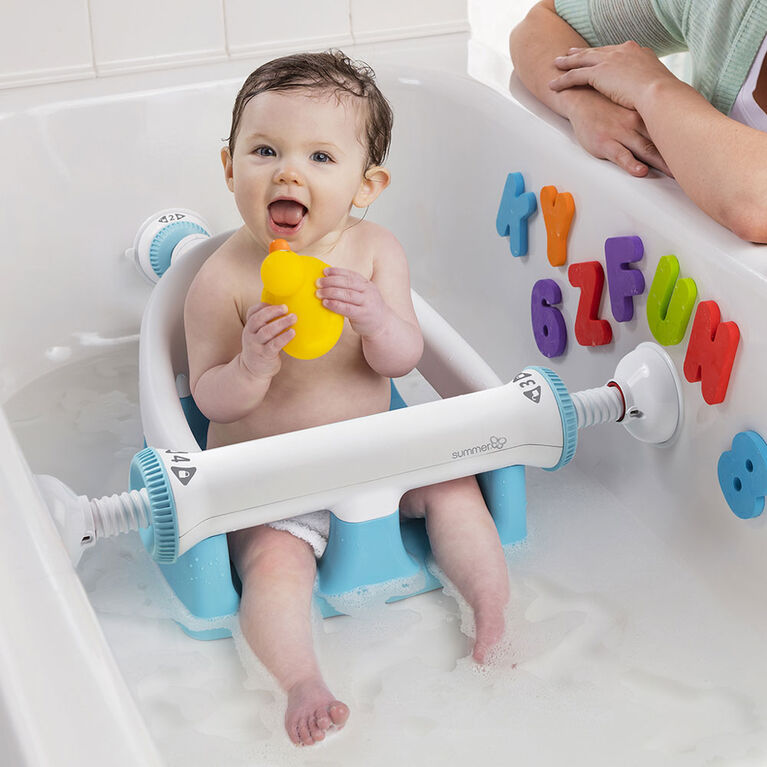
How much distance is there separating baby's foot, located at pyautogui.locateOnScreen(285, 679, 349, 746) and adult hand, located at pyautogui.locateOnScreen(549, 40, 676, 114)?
0.66 m

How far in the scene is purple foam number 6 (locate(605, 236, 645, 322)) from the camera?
40.2 inches

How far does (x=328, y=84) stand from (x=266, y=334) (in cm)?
26

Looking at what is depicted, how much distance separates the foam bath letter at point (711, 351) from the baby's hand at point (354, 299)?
0.29 m

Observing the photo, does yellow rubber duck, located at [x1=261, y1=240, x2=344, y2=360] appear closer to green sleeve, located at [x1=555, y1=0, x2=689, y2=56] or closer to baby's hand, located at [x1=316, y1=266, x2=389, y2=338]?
baby's hand, located at [x1=316, y1=266, x2=389, y2=338]

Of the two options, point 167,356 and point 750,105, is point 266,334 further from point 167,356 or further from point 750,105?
point 750,105

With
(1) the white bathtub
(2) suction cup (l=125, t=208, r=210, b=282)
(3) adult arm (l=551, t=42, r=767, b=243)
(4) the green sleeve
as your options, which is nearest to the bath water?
(1) the white bathtub

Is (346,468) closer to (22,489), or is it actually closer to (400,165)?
(22,489)

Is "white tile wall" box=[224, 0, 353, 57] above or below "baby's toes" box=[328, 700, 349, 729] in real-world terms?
above

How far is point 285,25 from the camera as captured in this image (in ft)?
4.94

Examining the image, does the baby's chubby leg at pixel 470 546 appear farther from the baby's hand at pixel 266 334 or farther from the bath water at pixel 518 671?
the baby's hand at pixel 266 334

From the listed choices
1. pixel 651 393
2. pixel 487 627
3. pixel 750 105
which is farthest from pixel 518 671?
pixel 750 105

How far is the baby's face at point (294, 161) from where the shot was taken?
0.95 meters

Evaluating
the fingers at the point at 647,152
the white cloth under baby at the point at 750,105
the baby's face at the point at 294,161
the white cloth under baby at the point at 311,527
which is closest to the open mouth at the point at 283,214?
the baby's face at the point at 294,161

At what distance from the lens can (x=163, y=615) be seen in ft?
3.16
